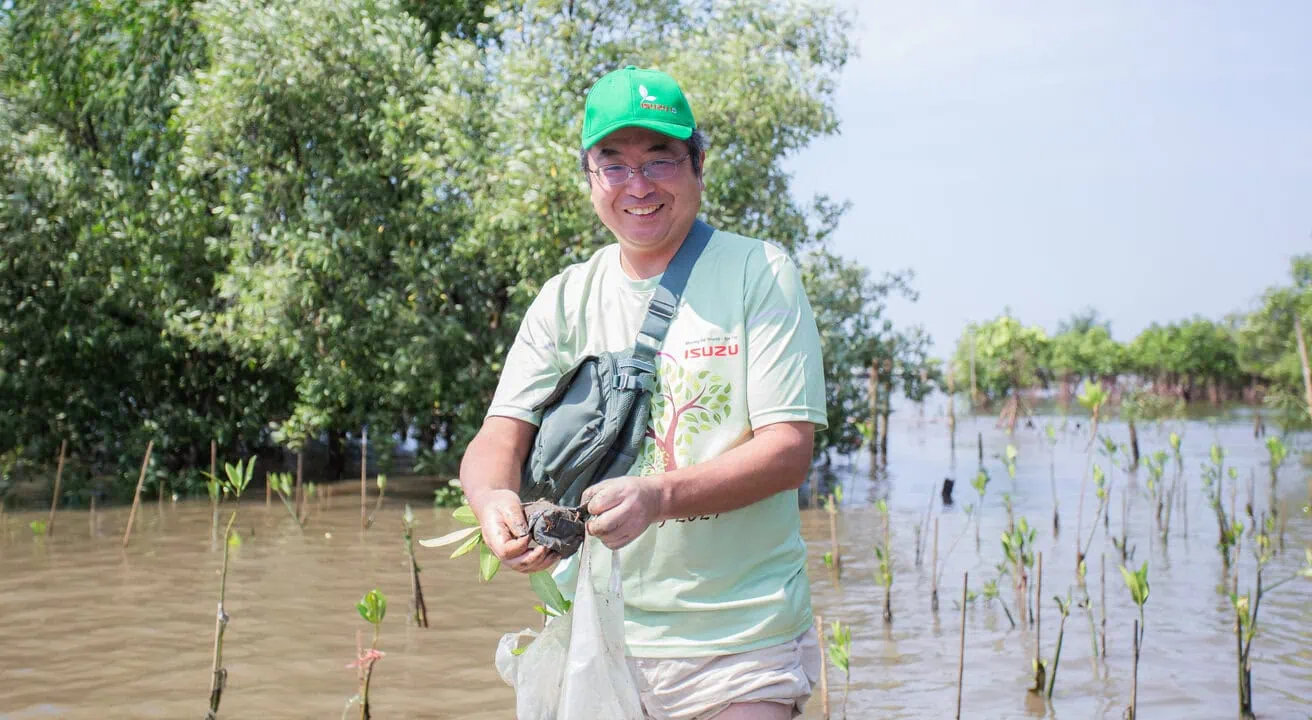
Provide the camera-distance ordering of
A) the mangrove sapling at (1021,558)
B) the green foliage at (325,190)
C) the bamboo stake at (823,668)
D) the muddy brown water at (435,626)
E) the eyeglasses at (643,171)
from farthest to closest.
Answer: the green foliage at (325,190) → the mangrove sapling at (1021,558) → the muddy brown water at (435,626) → the bamboo stake at (823,668) → the eyeglasses at (643,171)

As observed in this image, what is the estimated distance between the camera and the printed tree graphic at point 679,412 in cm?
226

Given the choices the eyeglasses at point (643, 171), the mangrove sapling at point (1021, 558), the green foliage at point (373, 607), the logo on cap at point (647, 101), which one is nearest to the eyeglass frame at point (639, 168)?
the eyeglasses at point (643, 171)

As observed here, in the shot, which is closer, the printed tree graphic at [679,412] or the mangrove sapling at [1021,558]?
the printed tree graphic at [679,412]

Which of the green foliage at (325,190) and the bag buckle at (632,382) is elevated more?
the green foliage at (325,190)

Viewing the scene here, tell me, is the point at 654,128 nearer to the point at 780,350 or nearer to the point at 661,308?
the point at 661,308

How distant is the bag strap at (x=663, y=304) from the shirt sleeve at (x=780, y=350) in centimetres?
13

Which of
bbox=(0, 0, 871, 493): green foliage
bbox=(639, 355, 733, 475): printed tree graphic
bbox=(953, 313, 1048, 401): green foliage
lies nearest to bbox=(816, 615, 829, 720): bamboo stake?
bbox=(639, 355, 733, 475): printed tree graphic

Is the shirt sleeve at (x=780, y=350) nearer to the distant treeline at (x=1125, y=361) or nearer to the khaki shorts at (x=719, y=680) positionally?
the khaki shorts at (x=719, y=680)

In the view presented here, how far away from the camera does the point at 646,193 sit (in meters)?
2.34

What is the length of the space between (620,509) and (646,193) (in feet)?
2.25

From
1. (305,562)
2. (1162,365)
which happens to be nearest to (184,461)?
(305,562)

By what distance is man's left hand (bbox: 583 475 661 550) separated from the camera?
1963mm

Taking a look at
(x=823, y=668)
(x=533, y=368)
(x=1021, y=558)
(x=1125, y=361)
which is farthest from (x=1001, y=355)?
(x=533, y=368)

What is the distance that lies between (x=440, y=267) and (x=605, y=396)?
35.2 ft
